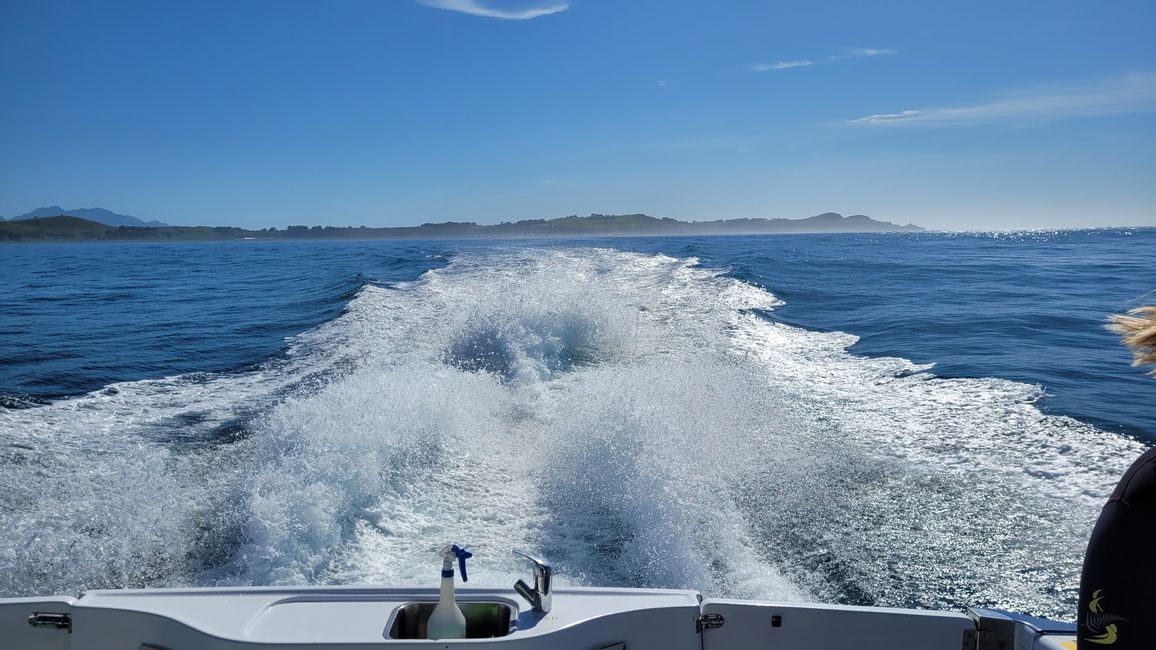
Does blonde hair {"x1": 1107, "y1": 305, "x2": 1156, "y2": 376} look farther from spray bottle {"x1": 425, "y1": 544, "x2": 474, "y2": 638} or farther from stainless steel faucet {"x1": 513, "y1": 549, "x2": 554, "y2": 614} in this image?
spray bottle {"x1": 425, "y1": 544, "x2": 474, "y2": 638}

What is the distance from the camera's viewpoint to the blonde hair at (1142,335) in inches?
58.6

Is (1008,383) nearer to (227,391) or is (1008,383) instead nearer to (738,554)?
(738,554)

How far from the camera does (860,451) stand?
7.18 m

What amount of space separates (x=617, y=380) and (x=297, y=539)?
17.5ft

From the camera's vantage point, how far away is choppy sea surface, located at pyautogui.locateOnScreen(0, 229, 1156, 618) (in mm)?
5031

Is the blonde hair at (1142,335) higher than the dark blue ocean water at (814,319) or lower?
higher

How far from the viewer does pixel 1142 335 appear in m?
1.50

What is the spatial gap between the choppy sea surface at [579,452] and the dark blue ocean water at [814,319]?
0.14 metres

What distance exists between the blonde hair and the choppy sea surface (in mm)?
3487

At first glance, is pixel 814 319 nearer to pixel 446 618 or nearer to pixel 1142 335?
pixel 446 618

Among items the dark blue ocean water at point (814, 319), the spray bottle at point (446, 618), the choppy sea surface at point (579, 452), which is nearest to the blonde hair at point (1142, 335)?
the dark blue ocean water at point (814, 319)

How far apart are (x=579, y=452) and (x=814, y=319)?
37.7 ft

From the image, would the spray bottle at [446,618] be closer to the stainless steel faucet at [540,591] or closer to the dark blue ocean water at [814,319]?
the stainless steel faucet at [540,591]

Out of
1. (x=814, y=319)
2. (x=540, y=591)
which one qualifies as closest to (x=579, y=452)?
(x=540, y=591)
